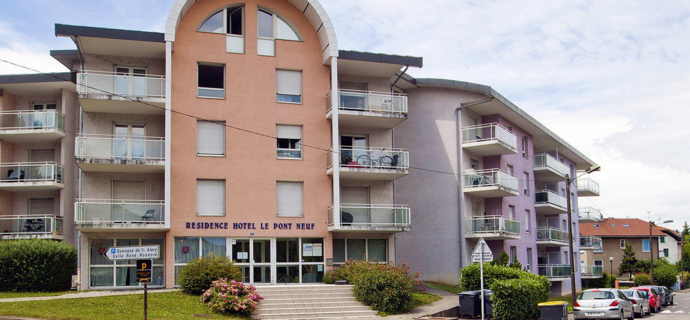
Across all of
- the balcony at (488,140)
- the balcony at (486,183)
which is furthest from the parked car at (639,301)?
the balcony at (488,140)

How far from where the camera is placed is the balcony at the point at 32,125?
28156 mm

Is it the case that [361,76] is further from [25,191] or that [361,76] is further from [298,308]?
[25,191]

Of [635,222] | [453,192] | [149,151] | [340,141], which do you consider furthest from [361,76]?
[635,222]

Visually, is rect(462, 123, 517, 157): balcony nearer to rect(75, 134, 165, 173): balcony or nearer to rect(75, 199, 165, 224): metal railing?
rect(75, 134, 165, 173): balcony

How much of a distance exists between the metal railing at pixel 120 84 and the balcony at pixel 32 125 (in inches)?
167

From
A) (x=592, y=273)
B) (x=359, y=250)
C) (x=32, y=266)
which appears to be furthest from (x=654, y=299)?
(x=32, y=266)

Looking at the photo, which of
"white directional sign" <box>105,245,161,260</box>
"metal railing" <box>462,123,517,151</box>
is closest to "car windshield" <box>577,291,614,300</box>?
"metal railing" <box>462,123,517,151</box>

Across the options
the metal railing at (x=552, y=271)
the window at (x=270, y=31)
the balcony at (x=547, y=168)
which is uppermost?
the window at (x=270, y=31)

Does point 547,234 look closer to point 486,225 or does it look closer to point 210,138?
point 486,225

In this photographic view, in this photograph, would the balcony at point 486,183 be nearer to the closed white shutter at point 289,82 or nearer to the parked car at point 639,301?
the parked car at point 639,301

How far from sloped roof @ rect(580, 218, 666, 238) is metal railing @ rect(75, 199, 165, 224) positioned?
57152 millimetres

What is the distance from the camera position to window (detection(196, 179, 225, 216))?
25.9 metres

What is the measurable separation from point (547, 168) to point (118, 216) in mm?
27359

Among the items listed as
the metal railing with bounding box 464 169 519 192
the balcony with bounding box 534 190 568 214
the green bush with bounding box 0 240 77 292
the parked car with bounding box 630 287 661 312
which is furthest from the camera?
the balcony with bounding box 534 190 568 214
